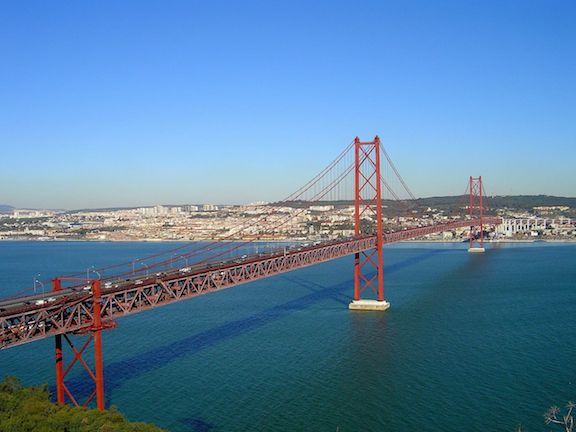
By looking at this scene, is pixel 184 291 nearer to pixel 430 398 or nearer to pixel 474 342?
pixel 430 398

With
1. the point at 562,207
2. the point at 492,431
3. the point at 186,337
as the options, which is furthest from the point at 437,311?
the point at 562,207

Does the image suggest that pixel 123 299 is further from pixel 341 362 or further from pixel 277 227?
pixel 277 227

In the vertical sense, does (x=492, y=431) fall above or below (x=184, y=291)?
below

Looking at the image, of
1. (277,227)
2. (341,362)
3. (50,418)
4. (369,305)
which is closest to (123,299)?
(50,418)

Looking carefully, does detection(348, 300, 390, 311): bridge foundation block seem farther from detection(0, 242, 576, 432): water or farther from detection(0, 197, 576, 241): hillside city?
detection(0, 197, 576, 241): hillside city

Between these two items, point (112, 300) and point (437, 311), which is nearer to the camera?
point (112, 300)

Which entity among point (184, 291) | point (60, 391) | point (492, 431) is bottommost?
point (492, 431)

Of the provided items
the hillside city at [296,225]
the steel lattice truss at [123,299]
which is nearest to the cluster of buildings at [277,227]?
the hillside city at [296,225]
